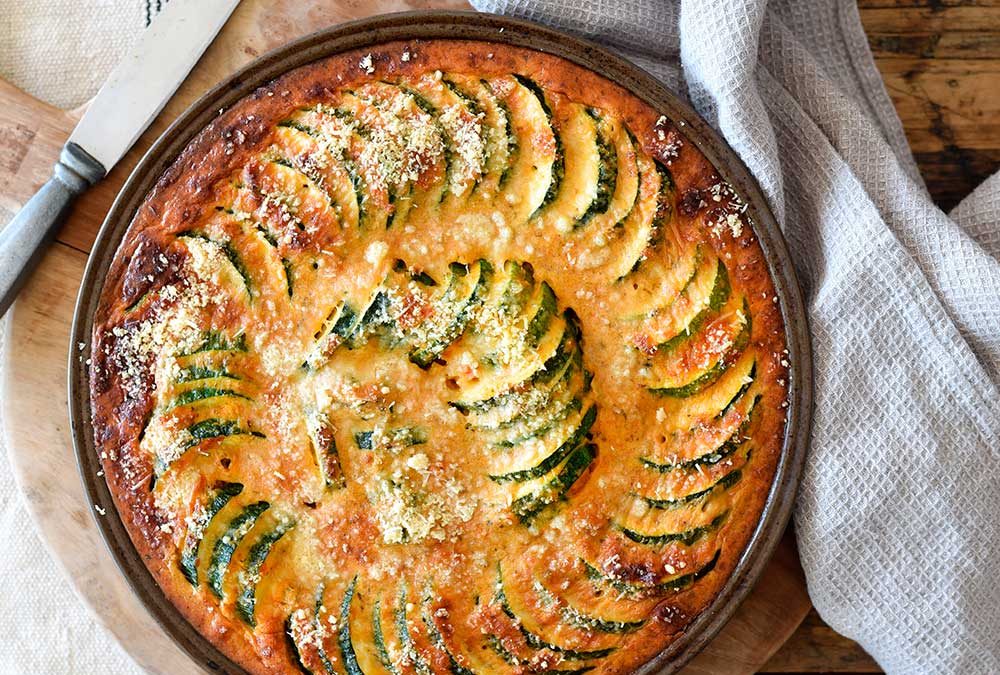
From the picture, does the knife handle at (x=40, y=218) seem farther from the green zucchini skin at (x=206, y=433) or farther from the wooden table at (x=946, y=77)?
the wooden table at (x=946, y=77)

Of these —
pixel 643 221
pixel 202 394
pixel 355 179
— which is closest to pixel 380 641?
pixel 202 394

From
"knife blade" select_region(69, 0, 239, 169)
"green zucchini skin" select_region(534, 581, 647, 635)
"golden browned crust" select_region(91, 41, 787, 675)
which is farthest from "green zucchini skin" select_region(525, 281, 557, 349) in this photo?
"knife blade" select_region(69, 0, 239, 169)

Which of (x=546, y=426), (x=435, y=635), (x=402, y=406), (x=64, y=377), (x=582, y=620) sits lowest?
(x=64, y=377)

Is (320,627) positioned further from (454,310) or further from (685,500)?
(685,500)

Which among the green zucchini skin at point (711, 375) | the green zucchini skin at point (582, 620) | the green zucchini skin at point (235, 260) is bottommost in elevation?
the green zucchini skin at point (582, 620)

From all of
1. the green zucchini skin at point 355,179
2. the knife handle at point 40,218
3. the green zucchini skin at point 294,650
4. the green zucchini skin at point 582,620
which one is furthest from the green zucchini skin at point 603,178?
the knife handle at point 40,218

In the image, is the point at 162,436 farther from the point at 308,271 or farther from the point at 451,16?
the point at 451,16
